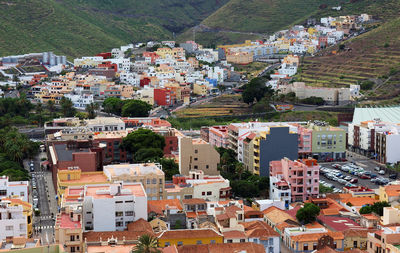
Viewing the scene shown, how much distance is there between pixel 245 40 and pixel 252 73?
26888mm

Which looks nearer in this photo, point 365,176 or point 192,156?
point 192,156

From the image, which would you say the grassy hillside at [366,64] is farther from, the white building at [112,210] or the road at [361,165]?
the white building at [112,210]

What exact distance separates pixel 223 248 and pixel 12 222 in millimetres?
10166

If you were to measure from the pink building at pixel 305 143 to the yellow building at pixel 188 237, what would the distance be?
2754 centimetres

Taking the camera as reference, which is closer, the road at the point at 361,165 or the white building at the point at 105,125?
the road at the point at 361,165

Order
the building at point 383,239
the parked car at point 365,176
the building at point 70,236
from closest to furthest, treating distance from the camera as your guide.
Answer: the building at point 70,236, the building at point 383,239, the parked car at point 365,176

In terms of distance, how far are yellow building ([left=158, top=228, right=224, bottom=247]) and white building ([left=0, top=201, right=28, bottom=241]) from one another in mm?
6627

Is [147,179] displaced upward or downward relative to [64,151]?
downward

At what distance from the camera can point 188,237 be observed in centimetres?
3406

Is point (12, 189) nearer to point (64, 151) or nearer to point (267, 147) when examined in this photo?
point (64, 151)

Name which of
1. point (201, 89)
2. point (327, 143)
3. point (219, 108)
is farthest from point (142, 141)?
point (201, 89)

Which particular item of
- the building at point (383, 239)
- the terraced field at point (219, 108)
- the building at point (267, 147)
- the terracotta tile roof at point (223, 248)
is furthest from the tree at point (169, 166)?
the terraced field at point (219, 108)

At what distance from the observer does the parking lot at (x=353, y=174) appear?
5231 cm

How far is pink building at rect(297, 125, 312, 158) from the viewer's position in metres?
60.8
